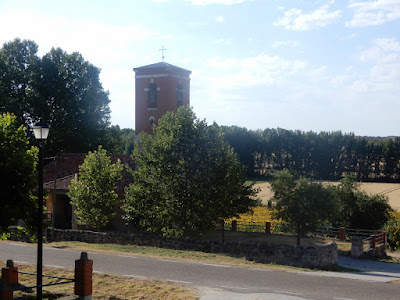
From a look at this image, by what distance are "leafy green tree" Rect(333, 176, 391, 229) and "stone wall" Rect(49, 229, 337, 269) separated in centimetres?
1195

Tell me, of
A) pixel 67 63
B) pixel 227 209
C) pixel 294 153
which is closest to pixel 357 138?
pixel 294 153

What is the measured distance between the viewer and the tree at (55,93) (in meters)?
46.2

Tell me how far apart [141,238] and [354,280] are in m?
13.0

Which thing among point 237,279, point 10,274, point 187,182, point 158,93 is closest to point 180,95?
point 158,93

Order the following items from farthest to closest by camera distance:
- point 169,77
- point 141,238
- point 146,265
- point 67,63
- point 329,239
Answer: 1. point 67,63
2. point 169,77
3. point 329,239
4. point 141,238
5. point 146,265

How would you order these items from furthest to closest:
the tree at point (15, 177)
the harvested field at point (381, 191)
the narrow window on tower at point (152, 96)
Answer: the harvested field at point (381, 191), the narrow window on tower at point (152, 96), the tree at point (15, 177)

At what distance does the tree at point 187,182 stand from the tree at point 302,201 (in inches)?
104

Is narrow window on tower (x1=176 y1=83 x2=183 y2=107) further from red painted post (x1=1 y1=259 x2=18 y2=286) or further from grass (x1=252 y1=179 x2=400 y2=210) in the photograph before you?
grass (x1=252 y1=179 x2=400 y2=210)

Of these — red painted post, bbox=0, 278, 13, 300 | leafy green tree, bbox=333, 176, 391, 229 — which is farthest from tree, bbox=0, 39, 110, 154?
red painted post, bbox=0, 278, 13, 300

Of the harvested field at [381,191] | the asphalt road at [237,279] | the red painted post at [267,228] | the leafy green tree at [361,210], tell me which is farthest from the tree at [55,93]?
the harvested field at [381,191]

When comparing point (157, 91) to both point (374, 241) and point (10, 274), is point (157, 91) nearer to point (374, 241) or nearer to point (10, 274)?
point (374, 241)

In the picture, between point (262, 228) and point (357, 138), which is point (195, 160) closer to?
point (262, 228)

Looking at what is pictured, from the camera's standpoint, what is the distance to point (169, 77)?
35.0 meters

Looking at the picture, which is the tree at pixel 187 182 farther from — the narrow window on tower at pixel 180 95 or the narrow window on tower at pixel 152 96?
the narrow window on tower at pixel 180 95
